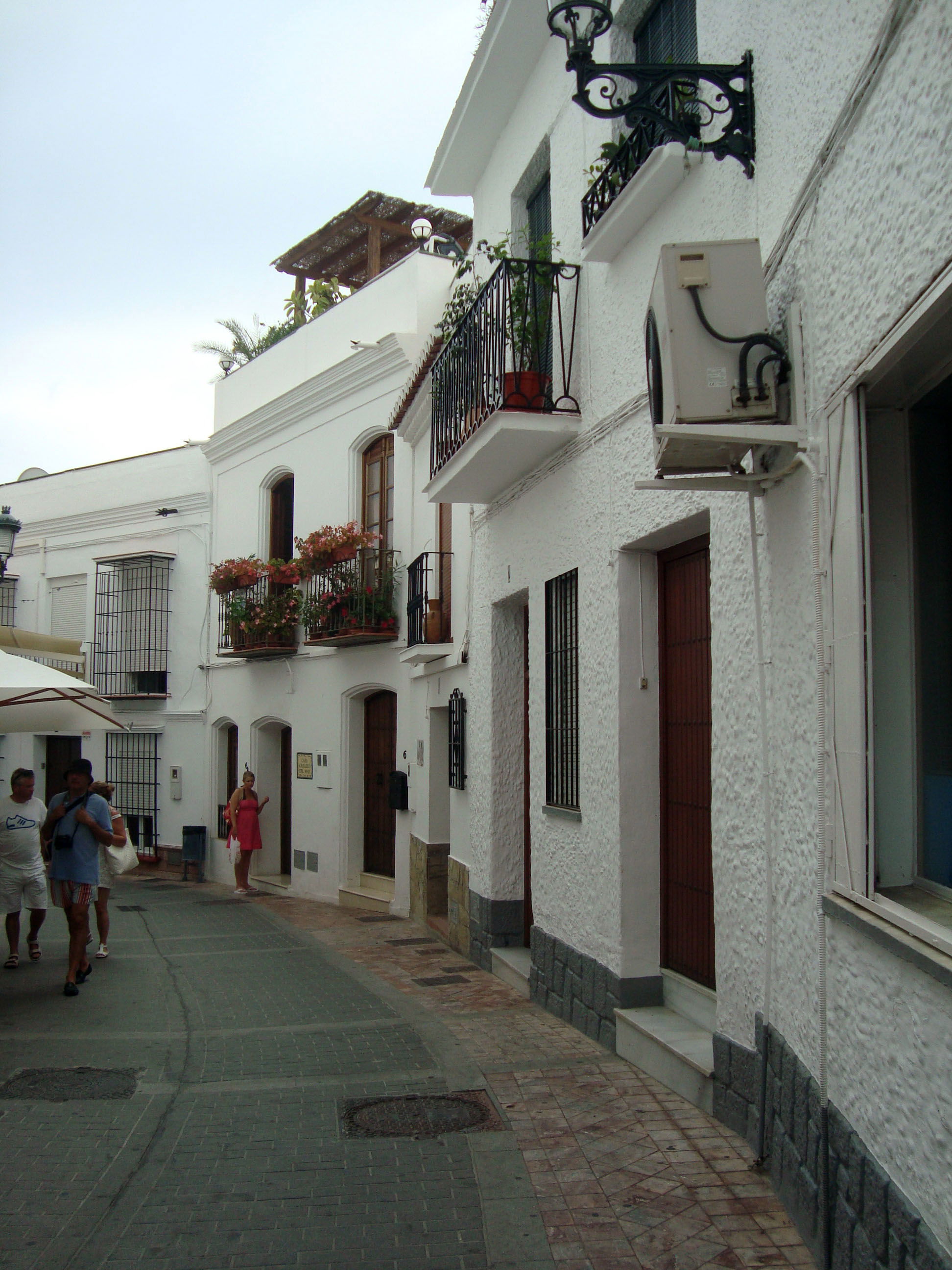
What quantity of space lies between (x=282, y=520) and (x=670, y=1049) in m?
13.2

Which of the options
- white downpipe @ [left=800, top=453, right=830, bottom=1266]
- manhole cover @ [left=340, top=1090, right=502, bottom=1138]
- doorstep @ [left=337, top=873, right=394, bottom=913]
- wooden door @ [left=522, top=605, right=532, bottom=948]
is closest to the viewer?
white downpipe @ [left=800, top=453, right=830, bottom=1266]

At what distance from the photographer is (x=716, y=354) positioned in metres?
4.12

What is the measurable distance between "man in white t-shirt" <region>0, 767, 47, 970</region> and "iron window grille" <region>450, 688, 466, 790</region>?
3.53 meters

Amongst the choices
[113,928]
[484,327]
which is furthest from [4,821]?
[484,327]

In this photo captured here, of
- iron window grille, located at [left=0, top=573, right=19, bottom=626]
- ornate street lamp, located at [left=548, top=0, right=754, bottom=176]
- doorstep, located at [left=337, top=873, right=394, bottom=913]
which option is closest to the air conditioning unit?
ornate street lamp, located at [left=548, top=0, right=754, bottom=176]

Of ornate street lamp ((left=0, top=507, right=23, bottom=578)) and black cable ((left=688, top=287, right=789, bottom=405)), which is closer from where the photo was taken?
black cable ((left=688, top=287, right=789, bottom=405))

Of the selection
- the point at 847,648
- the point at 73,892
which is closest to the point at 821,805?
the point at 847,648

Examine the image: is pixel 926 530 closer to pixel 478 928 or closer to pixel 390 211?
pixel 478 928

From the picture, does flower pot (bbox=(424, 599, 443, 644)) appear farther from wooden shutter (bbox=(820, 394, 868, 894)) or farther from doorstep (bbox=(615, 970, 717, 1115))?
wooden shutter (bbox=(820, 394, 868, 894))

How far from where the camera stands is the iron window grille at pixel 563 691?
24.1 feet

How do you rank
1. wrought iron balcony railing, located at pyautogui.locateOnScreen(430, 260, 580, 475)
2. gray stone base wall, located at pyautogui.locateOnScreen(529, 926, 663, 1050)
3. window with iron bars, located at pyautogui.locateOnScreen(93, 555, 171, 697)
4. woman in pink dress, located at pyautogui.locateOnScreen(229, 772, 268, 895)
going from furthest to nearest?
window with iron bars, located at pyautogui.locateOnScreen(93, 555, 171, 697), woman in pink dress, located at pyautogui.locateOnScreen(229, 772, 268, 895), wrought iron balcony railing, located at pyautogui.locateOnScreen(430, 260, 580, 475), gray stone base wall, located at pyautogui.locateOnScreen(529, 926, 663, 1050)

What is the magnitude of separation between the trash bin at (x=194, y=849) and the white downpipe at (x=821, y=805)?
50.3 ft

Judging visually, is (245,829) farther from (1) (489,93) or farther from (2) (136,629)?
(1) (489,93)

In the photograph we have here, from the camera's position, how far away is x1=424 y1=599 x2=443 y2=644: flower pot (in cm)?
1164
